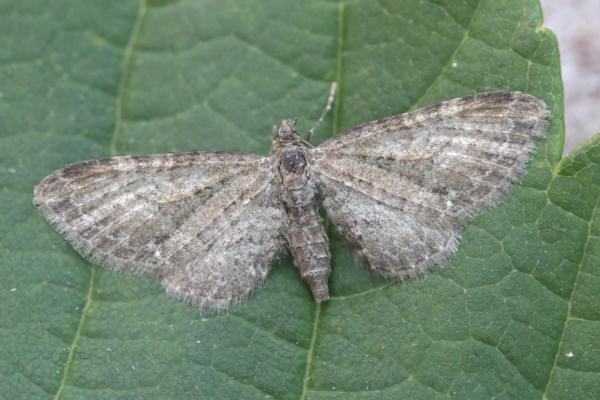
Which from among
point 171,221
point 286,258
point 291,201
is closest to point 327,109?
point 291,201

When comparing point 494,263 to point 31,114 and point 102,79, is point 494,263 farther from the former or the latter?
point 31,114

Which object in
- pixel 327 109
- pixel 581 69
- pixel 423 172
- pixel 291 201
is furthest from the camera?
pixel 581 69

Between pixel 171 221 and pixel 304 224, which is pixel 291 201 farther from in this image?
pixel 171 221

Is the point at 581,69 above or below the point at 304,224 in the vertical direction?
above

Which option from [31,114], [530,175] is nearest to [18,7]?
[31,114]

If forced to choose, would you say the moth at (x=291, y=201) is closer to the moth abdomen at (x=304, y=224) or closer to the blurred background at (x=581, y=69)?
the moth abdomen at (x=304, y=224)

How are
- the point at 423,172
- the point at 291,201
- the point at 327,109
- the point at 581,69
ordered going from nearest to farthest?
the point at 423,172 → the point at 291,201 → the point at 327,109 → the point at 581,69

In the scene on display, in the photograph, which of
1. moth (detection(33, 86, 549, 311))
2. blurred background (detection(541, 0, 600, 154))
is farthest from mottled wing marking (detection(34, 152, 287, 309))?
blurred background (detection(541, 0, 600, 154))

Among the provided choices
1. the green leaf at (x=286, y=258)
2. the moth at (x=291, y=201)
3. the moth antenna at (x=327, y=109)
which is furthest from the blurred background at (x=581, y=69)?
the moth antenna at (x=327, y=109)
